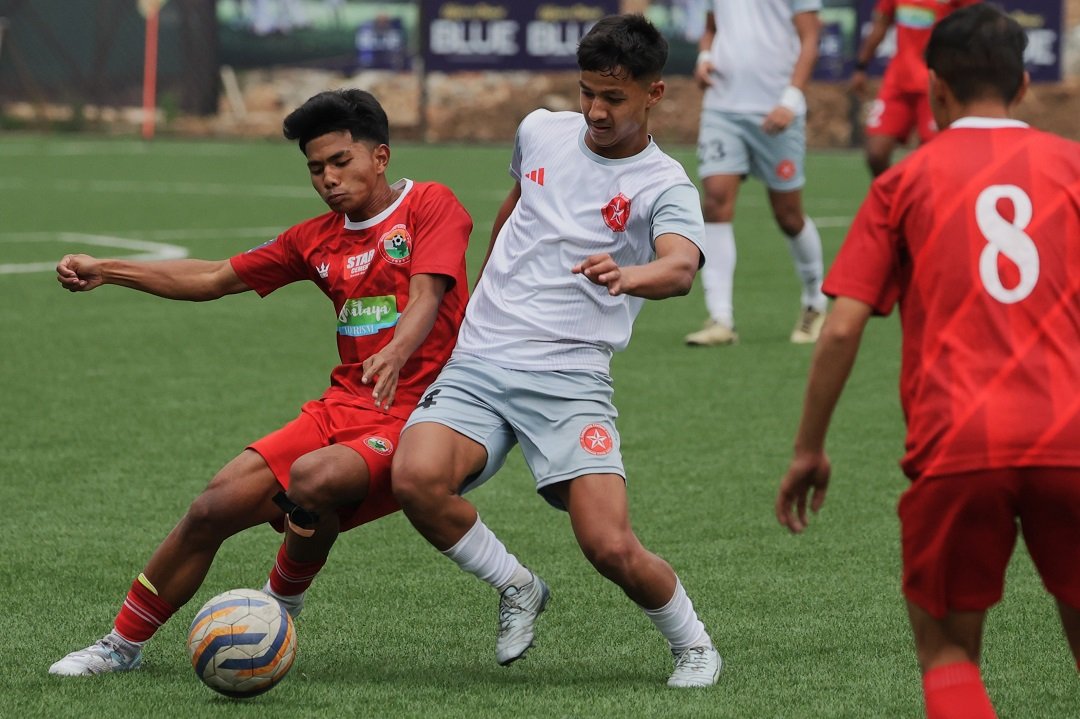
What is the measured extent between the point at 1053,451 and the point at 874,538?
261cm

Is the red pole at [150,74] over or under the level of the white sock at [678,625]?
under

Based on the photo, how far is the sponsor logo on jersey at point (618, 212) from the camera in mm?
4641

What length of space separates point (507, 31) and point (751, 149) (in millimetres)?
18018

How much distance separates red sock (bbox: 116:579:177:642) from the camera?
14.8 ft

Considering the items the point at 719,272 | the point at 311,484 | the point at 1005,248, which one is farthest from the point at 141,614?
the point at 719,272

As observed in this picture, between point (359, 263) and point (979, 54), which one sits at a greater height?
point (979, 54)

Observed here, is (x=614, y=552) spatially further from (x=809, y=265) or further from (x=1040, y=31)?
(x=1040, y=31)

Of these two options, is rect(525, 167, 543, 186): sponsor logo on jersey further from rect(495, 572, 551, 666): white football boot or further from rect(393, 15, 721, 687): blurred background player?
rect(495, 572, 551, 666): white football boot

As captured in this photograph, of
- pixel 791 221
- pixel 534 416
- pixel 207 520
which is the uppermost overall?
pixel 534 416

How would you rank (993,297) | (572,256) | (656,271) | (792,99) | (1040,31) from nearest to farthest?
1. (993,297)
2. (656,271)
3. (572,256)
4. (792,99)
5. (1040,31)

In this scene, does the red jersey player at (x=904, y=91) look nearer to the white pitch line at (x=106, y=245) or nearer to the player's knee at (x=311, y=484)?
the white pitch line at (x=106, y=245)

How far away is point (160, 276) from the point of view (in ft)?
16.1

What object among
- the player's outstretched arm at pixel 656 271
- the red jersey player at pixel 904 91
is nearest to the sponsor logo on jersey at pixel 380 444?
the player's outstretched arm at pixel 656 271

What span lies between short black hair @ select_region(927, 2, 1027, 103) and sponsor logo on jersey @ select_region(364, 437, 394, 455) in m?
1.78
